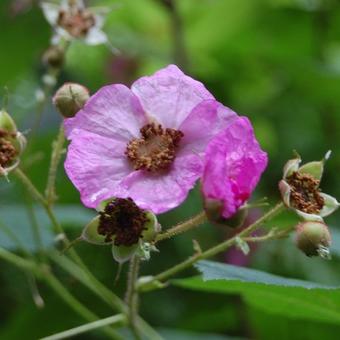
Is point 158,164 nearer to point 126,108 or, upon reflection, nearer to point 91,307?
point 126,108

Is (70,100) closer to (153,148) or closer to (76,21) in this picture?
(153,148)

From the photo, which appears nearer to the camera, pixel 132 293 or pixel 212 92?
pixel 132 293

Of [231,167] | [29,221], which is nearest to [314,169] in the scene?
[231,167]

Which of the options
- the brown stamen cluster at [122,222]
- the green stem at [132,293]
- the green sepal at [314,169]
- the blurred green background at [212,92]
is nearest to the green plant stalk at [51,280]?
the green stem at [132,293]

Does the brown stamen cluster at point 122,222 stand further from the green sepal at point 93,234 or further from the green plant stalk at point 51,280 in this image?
the green plant stalk at point 51,280

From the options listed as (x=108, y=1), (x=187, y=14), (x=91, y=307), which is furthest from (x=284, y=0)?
(x=91, y=307)

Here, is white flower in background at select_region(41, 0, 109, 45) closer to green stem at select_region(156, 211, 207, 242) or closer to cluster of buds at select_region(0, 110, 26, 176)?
cluster of buds at select_region(0, 110, 26, 176)

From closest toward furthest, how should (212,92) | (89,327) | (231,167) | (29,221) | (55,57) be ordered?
1. (231,167)
2. (89,327)
3. (55,57)
4. (29,221)
5. (212,92)
